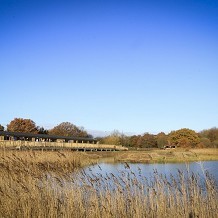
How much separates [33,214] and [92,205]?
4.49 ft

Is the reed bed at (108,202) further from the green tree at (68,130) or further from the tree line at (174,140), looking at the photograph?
the green tree at (68,130)

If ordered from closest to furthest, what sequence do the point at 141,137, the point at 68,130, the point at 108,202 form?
the point at 108,202
the point at 141,137
the point at 68,130

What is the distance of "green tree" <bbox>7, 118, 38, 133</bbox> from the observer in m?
76.4

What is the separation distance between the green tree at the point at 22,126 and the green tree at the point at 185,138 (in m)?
33.9

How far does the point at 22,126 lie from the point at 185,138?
38356 mm

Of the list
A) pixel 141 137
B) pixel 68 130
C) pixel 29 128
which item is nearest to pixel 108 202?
pixel 29 128

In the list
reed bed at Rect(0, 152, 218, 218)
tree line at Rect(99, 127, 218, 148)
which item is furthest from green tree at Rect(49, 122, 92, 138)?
reed bed at Rect(0, 152, 218, 218)

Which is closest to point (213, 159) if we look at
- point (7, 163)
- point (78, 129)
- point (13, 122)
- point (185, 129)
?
point (7, 163)

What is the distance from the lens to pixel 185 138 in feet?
258

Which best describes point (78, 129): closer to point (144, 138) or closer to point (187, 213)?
point (144, 138)

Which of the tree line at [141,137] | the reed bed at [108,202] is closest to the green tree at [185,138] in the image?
the tree line at [141,137]

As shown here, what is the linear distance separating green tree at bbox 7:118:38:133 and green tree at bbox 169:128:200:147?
33.9 metres

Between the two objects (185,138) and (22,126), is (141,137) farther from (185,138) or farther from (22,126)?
(22,126)

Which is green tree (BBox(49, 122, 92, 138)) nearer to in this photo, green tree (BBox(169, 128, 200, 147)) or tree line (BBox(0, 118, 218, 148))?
tree line (BBox(0, 118, 218, 148))
